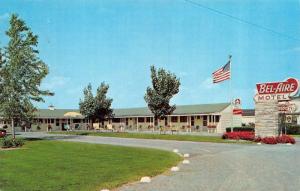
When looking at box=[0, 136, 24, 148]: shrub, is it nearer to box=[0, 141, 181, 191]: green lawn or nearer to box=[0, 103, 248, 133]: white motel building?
box=[0, 141, 181, 191]: green lawn

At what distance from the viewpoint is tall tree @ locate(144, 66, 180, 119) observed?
4512 cm

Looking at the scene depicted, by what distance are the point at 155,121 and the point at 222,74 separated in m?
28.6

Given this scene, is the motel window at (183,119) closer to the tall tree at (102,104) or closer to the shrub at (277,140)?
the tall tree at (102,104)

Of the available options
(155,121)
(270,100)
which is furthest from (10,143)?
(155,121)

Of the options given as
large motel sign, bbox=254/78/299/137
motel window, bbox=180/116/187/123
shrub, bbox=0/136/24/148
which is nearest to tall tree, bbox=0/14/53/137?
shrub, bbox=0/136/24/148

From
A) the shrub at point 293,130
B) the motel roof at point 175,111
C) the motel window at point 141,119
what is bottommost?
the shrub at point 293,130

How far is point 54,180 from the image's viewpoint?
Result: 12234mm

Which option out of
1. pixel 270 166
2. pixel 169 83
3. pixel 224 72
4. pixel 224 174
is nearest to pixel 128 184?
pixel 224 174

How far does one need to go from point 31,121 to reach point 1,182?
25.6 meters

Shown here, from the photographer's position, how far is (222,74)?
115 ft

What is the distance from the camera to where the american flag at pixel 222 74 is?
35.0 metres

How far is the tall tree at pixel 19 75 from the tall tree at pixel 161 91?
40.1ft

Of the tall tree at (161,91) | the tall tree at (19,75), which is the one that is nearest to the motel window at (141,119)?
the tall tree at (161,91)

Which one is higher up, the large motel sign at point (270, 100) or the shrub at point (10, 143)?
the large motel sign at point (270, 100)
